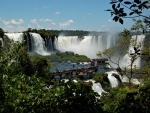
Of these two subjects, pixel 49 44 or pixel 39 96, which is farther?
pixel 49 44

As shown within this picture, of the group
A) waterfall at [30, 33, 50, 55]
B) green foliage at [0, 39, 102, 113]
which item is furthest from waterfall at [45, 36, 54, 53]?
green foliage at [0, 39, 102, 113]

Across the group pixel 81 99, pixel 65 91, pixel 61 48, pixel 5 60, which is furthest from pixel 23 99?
pixel 61 48

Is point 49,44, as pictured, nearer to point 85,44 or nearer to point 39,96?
point 85,44

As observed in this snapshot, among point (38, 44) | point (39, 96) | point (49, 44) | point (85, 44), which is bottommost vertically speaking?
point (85, 44)

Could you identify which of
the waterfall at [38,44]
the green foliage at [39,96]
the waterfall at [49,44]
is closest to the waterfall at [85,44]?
the waterfall at [49,44]

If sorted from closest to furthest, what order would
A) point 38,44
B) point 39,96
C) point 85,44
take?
point 39,96 → point 38,44 → point 85,44

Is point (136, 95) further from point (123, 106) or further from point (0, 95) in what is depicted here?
point (0, 95)

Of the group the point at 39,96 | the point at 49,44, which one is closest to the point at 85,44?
the point at 49,44

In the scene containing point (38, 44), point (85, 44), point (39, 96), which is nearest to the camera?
point (39, 96)

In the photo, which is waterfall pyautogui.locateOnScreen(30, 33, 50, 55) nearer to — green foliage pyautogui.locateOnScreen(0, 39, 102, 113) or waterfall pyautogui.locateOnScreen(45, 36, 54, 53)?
waterfall pyautogui.locateOnScreen(45, 36, 54, 53)
